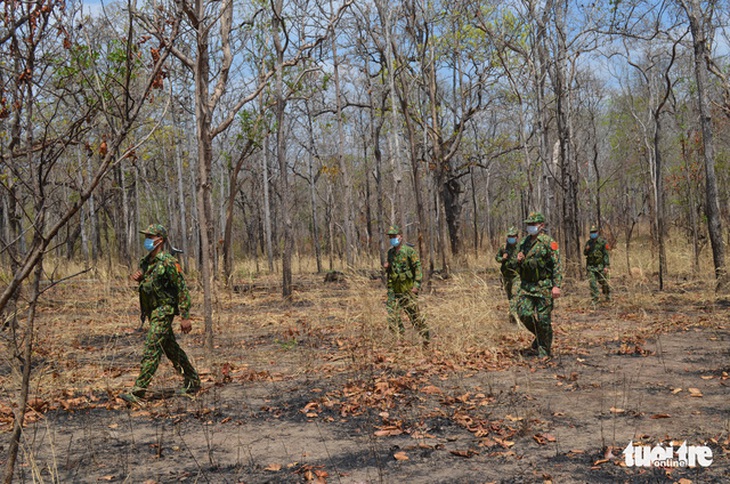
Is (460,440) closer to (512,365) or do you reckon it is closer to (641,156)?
(512,365)

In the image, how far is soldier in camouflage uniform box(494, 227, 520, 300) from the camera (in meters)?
10.6

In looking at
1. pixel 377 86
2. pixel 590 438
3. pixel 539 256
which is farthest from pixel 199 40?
pixel 377 86

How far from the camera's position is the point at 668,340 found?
9.30m

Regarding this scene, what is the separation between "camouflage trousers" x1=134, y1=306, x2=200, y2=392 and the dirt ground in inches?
12.4

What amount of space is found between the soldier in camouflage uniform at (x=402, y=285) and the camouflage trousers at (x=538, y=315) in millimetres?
1456

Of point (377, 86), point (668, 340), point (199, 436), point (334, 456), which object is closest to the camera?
point (334, 456)

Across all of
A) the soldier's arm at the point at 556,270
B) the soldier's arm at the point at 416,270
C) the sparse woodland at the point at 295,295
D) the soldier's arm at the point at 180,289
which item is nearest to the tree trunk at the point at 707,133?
the sparse woodland at the point at 295,295

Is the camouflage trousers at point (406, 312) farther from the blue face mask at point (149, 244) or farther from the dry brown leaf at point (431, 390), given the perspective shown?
the blue face mask at point (149, 244)

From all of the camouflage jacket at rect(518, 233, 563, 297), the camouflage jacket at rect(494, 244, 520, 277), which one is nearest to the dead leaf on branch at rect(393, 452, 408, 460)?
the camouflage jacket at rect(518, 233, 563, 297)

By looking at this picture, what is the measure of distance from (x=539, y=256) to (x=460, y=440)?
3681 mm

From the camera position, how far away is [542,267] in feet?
26.5

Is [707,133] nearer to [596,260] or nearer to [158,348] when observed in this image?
[596,260]

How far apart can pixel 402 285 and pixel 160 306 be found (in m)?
3.72

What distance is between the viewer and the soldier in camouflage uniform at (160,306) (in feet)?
21.0
